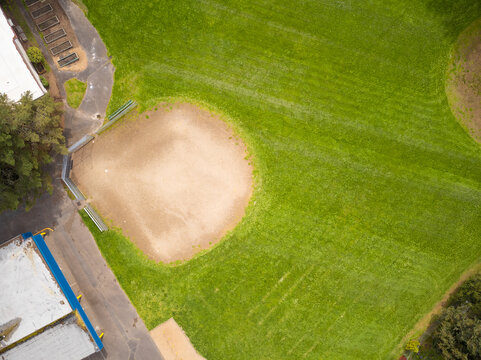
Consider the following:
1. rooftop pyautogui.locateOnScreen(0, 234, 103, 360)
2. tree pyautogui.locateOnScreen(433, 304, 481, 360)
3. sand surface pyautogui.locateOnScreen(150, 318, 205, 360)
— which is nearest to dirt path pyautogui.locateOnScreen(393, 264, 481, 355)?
tree pyautogui.locateOnScreen(433, 304, 481, 360)

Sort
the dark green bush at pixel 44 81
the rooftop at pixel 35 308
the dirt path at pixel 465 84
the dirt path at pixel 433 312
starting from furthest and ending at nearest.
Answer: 1. the dirt path at pixel 465 84
2. the dirt path at pixel 433 312
3. the dark green bush at pixel 44 81
4. the rooftop at pixel 35 308

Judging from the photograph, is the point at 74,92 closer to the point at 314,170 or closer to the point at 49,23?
the point at 49,23

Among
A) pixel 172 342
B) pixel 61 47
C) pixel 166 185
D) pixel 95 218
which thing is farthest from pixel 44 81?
pixel 172 342

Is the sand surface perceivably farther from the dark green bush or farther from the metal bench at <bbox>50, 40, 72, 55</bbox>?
the metal bench at <bbox>50, 40, 72, 55</bbox>

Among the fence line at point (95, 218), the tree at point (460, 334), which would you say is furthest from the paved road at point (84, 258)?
the tree at point (460, 334)

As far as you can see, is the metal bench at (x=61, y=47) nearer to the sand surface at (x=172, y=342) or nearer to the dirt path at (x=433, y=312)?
the sand surface at (x=172, y=342)
